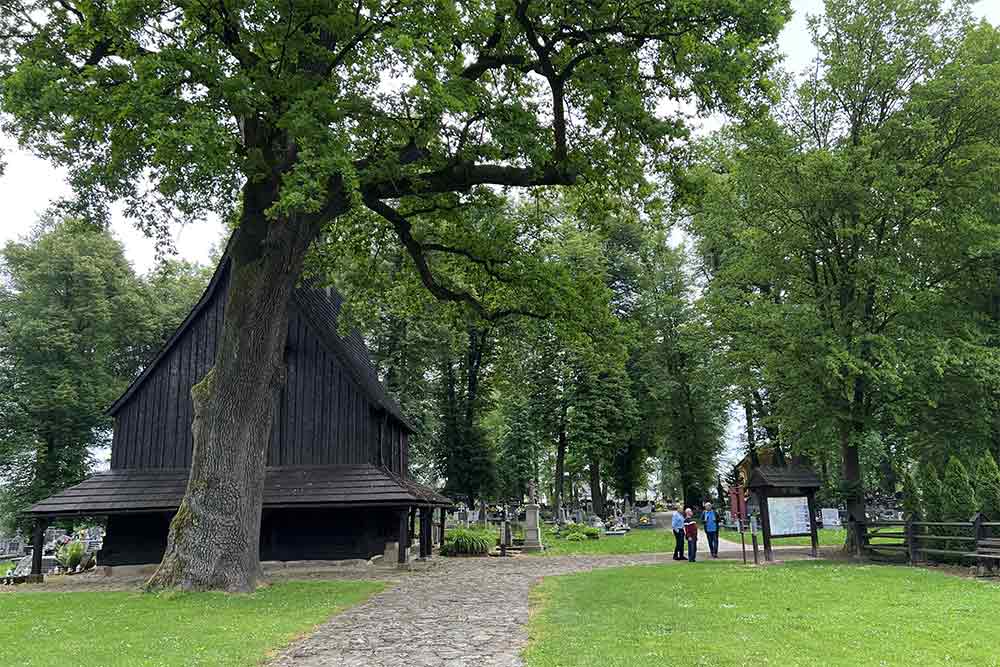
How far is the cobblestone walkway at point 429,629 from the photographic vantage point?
827 cm

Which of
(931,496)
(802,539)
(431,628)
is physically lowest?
(802,539)

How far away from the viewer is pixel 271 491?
21.2 meters

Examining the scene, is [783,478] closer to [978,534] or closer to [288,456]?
[978,534]

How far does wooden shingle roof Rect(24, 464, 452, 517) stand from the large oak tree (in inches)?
212

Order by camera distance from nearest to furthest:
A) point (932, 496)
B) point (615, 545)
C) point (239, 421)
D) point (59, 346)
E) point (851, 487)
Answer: point (239, 421)
point (932, 496)
point (851, 487)
point (615, 545)
point (59, 346)

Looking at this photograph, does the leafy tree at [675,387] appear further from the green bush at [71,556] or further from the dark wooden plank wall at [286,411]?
the green bush at [71,556]

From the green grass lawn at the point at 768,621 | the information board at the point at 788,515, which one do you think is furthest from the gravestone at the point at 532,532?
the green grass lawn at the point at 768,621

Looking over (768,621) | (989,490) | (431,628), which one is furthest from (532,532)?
(768,621)

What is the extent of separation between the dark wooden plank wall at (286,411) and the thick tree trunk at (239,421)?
6.37 meters

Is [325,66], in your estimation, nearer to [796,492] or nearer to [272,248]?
[272,248]

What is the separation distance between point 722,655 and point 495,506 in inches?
1887

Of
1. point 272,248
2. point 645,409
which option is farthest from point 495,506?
point 272,248

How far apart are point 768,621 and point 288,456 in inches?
635

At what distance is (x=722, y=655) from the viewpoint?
25.8 feet
